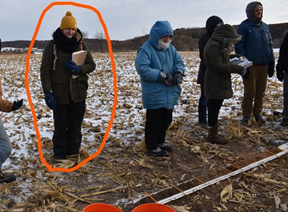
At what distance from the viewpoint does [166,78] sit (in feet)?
14.4

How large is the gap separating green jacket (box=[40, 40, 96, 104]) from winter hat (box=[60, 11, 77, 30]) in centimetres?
34

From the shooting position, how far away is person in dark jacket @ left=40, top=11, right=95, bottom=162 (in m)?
4.12

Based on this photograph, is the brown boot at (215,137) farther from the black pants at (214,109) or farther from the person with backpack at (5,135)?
the person with backpack at (5,135)

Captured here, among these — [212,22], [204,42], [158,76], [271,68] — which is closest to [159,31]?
[158,76]

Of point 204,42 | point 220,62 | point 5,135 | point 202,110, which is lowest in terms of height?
point 202,110

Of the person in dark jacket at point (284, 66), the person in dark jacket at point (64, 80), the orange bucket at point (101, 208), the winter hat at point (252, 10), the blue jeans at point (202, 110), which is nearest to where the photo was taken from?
the orange bucket at point (101, 208)

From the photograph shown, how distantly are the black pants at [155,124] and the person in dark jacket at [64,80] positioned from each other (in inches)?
43.5

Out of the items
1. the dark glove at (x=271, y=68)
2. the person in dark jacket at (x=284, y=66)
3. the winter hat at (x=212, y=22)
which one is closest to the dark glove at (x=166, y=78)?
the winter hat at (x=212, y=22)

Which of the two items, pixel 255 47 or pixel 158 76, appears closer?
pixel 158 76

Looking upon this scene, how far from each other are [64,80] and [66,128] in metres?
0.79

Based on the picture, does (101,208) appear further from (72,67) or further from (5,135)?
(72,67)

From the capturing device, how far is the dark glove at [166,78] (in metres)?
4.34

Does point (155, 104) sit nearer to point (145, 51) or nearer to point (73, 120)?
point (145, 51)

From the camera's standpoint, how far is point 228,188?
3.85 metres
